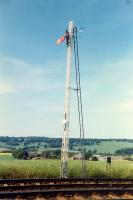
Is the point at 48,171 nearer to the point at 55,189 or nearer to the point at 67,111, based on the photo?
the point at 67,111

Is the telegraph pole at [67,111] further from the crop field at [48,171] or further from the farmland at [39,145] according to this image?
the farmland at [39,145]

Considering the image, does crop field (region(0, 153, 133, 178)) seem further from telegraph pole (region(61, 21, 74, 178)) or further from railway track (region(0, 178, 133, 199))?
railway track (region(0, 178, 133, 199))

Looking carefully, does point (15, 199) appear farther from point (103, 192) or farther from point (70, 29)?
point (70, 29)

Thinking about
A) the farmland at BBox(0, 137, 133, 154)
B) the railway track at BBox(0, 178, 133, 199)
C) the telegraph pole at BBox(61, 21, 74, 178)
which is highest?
the farmland at BBox(0, 137, 133, 154)

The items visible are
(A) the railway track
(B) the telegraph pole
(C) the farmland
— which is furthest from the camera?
(C) the farmland

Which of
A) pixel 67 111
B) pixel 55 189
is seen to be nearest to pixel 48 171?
pixel 67 111

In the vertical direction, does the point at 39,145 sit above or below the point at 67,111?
above

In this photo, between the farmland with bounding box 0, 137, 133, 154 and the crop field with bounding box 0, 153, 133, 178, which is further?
the farmland with bounding box 0, 137, 133, 154

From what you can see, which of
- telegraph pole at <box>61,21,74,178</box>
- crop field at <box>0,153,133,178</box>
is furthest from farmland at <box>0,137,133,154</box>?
telegraph pole at <box>61,21,74,178</box>

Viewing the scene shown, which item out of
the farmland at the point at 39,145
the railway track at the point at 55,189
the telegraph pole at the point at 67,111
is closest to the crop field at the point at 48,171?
the telegraph pole at the point at 67,111

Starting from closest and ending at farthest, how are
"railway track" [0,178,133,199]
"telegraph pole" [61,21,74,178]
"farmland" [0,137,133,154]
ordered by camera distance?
"railway track" [0,178,133,199]
"telegraph pole" [61,21,74,178]
"farmland" [0,137,133,154]

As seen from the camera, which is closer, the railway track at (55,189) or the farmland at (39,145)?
the railway track at (55,189)

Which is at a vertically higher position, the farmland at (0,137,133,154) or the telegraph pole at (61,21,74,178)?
the farmland at (0,137,133,154)

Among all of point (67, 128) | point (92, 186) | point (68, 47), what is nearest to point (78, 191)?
point (92, 186)
